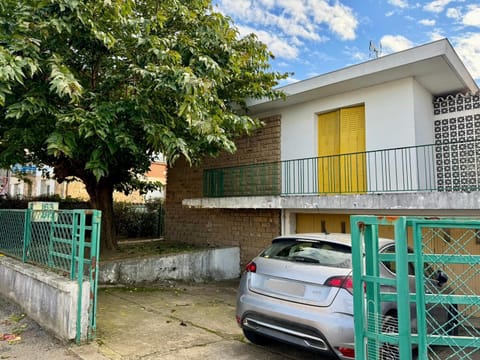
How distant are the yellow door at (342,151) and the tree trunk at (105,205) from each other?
19.2 feet

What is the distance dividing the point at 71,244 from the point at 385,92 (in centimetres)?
731

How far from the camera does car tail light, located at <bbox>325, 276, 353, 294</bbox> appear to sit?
3732 mm

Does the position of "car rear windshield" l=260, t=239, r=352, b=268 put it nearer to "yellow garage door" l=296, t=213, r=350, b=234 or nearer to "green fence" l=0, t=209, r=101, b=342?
"green fence" l=0, t=209, r=101, b=342

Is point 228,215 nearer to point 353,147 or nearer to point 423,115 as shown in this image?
point 353,147

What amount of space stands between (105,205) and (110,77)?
4.10 m

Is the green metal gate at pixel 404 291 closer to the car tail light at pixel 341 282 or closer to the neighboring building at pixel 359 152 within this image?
the car tail light at pixel 341 282

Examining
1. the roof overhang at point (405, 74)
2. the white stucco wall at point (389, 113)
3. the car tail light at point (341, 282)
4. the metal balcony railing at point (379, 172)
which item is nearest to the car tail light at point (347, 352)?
the car tail light at point (341, 282)

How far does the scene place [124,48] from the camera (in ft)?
24.1

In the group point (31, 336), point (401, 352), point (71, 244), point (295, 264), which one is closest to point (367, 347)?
point (401, 352)

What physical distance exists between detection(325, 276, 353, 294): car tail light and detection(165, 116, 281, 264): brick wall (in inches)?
252

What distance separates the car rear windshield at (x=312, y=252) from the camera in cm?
410

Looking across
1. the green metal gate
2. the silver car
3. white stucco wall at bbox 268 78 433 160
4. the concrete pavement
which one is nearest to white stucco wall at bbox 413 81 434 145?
white stucco wall at bbox 268 78 433 160

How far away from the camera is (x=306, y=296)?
3.89 metres

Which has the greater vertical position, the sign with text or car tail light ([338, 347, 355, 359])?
the sign with text
